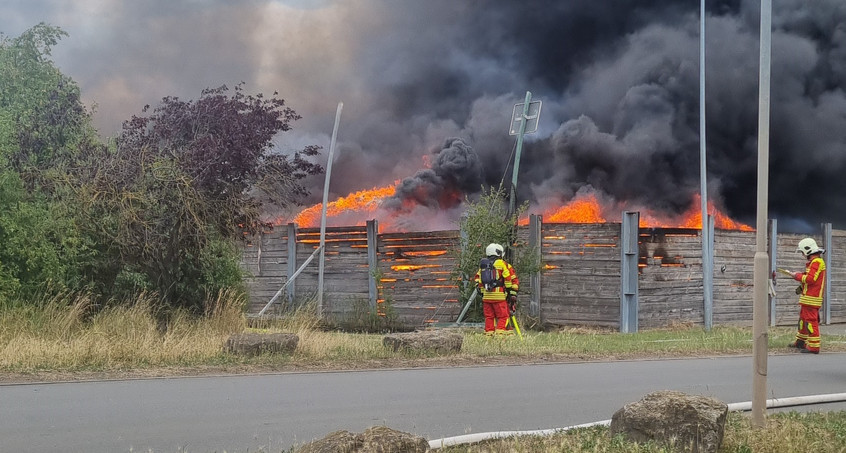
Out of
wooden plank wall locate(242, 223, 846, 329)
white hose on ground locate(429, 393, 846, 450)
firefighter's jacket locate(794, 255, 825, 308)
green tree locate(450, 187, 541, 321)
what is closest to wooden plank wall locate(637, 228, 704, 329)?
wooden plank wall locate(242, 223, 846, 329)

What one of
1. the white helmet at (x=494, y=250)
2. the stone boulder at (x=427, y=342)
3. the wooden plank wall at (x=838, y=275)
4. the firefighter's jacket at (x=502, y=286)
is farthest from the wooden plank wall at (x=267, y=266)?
the wooden plank wall at (x=838, y=275)

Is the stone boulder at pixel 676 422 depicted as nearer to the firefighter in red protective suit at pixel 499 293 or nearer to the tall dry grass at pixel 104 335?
the tall dry grass at pixel 104 335

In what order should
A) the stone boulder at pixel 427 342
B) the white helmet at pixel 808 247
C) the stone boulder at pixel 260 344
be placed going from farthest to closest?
the white helmet at pixel 808 247, the stone boulder at pixel 427 342, the stone boulder at pixel 260 344

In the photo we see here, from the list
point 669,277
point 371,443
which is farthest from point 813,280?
point 371,443

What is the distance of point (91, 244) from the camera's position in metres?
16.9

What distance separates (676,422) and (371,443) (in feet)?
8.55

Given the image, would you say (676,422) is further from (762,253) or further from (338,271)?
(338,271)

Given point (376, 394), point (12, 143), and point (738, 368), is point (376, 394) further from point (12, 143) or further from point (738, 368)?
point (12, 143)

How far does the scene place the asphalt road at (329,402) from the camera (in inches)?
306

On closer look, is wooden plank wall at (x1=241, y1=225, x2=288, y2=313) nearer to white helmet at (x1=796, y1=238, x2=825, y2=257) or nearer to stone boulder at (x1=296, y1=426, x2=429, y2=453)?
white helmet at (x1=796, y1=238, x2=825, y2=257)

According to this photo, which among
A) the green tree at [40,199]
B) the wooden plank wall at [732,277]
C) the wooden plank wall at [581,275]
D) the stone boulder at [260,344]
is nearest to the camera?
the stone boulder at [260,344]

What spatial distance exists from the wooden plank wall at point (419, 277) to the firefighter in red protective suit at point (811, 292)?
27.7 ft

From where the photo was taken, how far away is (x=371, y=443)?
18.8 feet

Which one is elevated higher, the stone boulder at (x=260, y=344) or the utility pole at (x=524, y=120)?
the utility pole at (x=524, y=120)
